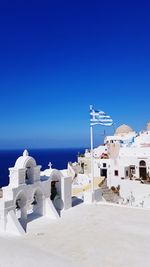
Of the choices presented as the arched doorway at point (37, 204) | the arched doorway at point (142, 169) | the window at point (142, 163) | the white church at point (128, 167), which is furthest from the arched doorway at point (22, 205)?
the window at point (142, 163)

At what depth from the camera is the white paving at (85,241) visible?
34.0 ft

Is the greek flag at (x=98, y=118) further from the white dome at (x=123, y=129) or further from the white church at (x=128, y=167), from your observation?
the white dome at (x=123, y=129)

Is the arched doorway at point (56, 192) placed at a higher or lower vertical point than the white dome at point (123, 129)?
lower

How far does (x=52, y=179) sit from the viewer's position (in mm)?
19000

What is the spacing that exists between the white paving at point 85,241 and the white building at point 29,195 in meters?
0.75

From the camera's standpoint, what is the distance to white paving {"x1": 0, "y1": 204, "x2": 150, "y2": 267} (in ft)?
34.0

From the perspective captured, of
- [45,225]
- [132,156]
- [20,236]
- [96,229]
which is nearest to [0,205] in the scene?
[20,236]

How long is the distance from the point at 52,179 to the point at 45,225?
3972 millimetres

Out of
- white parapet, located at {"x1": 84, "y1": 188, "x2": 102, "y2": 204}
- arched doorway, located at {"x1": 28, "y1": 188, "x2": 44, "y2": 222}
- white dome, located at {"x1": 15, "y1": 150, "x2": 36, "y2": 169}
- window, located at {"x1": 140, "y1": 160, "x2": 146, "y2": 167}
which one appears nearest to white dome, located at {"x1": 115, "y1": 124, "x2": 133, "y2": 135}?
window, located at {"x1": 140, "y1": 160, "x2": 146, "y2": 167}

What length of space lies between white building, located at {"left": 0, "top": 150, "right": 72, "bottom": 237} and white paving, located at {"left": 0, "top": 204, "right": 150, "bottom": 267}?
2.47 ft

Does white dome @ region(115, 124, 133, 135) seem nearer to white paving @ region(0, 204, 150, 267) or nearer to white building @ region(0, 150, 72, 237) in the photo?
white building @ region(0, 150, 72, 237)

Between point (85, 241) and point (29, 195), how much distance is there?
476 centimetres

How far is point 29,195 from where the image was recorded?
646 inches

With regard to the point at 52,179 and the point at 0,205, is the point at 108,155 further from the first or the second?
the point at 0,205
